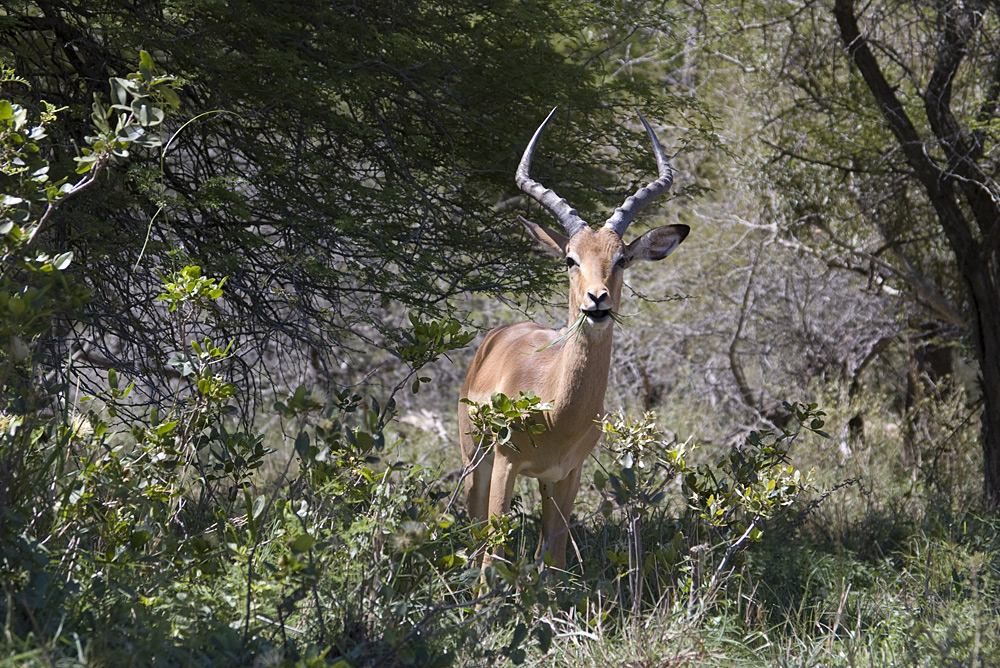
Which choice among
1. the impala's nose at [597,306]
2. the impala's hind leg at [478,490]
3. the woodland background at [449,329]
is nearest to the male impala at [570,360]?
the impala's nose at [597,306]

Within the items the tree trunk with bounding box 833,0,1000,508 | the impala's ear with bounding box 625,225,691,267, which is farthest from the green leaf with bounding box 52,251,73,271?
the tree trunk with bounding box 833,0,1000,508

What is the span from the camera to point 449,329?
387 centimetres

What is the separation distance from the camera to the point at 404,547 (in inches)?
128

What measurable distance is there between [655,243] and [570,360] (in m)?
0.86

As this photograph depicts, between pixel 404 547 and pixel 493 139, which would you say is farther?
pixel 493 139

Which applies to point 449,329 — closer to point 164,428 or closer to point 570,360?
point 570,360

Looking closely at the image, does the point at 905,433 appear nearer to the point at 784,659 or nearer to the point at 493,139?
the point at 493,139

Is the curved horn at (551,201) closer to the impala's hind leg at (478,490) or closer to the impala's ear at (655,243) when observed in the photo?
the impala's ear at (655,243)

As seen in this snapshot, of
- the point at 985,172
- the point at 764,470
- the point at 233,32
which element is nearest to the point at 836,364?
the point at 985,172

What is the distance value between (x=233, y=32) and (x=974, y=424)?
791cm

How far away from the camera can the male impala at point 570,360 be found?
459 cm

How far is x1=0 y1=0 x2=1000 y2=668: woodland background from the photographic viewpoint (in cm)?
336

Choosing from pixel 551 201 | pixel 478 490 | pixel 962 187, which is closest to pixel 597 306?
pixel 551 201

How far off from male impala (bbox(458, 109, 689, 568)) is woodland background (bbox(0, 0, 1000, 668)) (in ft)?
1.11
